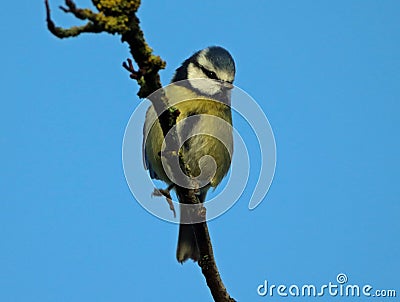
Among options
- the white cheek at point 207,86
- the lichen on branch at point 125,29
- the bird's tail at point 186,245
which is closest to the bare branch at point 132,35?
the lichen on branch at point 125,29

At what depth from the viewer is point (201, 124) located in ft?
17.5

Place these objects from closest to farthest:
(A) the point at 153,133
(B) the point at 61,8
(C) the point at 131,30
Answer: (B) the point at 61,8 → (C) the point at 131,30 → (A) the point at 153,133

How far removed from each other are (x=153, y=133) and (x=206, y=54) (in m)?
1.15

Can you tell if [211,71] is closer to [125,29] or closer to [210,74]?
[210,74]

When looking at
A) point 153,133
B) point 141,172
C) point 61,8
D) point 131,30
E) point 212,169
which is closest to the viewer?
point 61,8

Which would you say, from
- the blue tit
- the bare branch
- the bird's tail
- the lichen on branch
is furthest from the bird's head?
the lichen on branch

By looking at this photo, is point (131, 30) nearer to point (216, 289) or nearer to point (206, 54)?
point (216, 289)

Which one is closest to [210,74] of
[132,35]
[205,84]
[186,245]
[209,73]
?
[209,73]

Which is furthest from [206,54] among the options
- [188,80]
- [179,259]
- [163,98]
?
[163,98]

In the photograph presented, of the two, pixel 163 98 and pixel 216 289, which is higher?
pixel 163 98

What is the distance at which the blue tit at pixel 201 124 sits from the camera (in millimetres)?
5223

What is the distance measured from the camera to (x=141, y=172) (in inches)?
161

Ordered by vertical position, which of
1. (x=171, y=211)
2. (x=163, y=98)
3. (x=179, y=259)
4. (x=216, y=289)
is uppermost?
(x=179, y=259)

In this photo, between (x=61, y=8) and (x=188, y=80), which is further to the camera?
(x=188, y=80)
